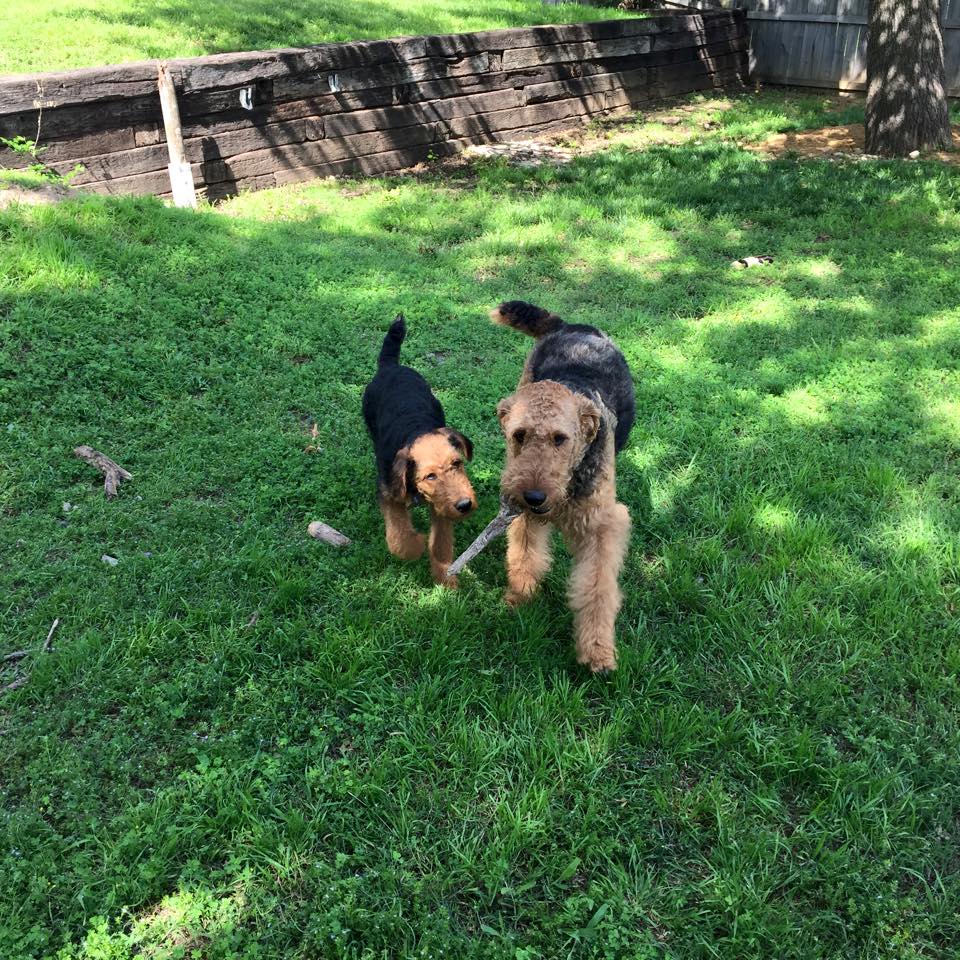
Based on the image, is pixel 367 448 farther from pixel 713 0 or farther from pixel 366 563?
pixel 713 0

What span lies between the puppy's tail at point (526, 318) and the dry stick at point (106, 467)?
6.87ft

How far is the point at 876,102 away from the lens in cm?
898

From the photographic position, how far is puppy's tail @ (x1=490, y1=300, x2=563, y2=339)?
396 centimetres

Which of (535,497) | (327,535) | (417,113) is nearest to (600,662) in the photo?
(535,497)

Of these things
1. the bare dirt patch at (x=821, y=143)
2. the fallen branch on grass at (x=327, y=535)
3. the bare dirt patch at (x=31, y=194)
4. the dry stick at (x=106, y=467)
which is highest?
the bare dirt patch at (x=31, y=194)

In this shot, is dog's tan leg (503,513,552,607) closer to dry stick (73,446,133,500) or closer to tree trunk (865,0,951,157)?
dry stick (73,446,133,500)

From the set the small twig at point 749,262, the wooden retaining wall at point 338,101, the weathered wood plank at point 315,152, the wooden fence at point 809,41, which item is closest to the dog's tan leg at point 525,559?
the small twig at point 749,262

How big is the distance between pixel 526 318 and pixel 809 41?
12.3 m

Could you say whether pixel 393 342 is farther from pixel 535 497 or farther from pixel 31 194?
pixel 31 194

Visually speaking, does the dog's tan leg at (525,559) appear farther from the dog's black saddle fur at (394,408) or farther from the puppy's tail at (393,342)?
the puppy's tail at (393,342)

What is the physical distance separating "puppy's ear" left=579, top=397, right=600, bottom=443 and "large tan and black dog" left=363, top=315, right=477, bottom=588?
0.54 metres

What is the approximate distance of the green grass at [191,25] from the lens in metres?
7.61

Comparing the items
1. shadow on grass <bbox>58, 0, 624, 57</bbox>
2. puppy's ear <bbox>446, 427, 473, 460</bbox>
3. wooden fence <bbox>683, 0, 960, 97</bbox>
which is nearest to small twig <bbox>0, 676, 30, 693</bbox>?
puppy's ear <bbox>446, 427, 473, 460</bbox>

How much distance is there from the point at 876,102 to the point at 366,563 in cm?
906
